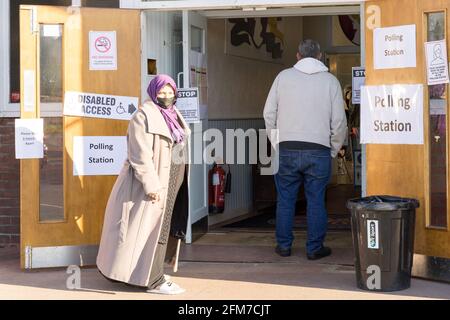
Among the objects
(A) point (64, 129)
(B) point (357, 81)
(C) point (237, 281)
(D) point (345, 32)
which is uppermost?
(D) point (345, 32)

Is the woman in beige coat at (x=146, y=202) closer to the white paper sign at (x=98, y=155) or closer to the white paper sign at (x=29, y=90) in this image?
the white paper sign at (x=98, y=155)

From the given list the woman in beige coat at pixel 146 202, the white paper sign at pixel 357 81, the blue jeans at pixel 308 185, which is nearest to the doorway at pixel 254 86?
the white paper sign at pixel 357 81

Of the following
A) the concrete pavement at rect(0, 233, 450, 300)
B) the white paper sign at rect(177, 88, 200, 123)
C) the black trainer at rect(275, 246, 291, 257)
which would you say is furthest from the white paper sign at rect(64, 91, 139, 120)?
the black trainer at rect(275, 246, 291, 257)

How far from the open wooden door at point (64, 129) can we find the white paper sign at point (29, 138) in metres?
0.06

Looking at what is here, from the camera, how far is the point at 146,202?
6.40m

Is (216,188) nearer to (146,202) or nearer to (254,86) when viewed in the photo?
(254,86)

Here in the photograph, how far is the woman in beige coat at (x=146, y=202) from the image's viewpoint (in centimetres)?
633

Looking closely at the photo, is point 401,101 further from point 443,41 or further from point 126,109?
point 126,109

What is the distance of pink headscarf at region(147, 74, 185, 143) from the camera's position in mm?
6414

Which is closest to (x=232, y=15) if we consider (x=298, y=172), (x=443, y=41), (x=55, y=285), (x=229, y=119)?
(x=229, y=119)

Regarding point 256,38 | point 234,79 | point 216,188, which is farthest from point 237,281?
point 256,38

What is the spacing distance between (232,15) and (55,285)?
146 inches

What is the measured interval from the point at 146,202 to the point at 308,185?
1.90 m

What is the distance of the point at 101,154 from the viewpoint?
7539 mm
